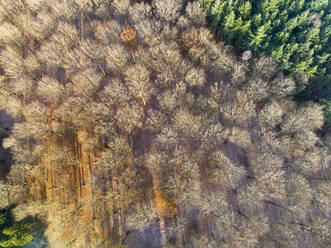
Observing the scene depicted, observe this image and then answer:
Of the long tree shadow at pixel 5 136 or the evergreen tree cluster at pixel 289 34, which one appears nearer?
the long tree shadow at pixel 5 136

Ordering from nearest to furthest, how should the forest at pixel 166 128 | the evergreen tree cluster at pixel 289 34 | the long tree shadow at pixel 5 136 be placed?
the forest at pixel 166 128, the long tree shadow at pixel 5 136, the evergreen tree cluster at pixel 289 34

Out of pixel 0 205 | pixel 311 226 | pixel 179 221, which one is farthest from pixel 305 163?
pixel 0 205

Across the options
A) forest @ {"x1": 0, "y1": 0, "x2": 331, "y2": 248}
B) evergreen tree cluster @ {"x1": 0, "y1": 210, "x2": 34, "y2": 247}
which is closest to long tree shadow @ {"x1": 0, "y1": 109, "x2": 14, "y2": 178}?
forest @ {"x1": 0, "y1": 0, "x2": 331, "y2": 248}

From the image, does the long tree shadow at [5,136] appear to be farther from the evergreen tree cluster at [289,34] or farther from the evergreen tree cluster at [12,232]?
the evergreen tree cluster at [289,34]

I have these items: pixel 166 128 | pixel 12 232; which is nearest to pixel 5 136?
pixel 12 232

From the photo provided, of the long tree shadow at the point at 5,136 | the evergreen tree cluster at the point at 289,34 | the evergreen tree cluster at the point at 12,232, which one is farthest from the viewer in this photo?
the evergreen tree cluster at the point at 289,34

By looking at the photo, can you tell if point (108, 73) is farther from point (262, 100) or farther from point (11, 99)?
point (262, 100)

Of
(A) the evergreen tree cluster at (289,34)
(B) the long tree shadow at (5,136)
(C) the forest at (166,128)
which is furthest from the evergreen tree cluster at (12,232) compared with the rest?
(A) the evergreen tree cluster at (289,34)

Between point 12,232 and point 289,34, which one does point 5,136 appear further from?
point 289,34
